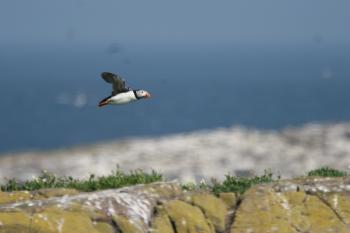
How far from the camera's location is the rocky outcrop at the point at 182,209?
56.4 ft

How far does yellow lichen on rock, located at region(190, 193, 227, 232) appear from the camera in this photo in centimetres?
1870

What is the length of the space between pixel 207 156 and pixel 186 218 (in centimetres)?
3580

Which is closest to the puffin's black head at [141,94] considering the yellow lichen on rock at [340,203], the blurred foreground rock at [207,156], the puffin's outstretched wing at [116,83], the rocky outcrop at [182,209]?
the puffin's outstretched wing at [116,83]

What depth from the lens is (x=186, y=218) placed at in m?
18.3

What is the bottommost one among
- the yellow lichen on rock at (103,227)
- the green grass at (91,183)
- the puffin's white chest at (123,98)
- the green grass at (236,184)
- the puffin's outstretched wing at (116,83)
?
the yellow lichen on rock at (103,227)

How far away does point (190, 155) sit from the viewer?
5575cm

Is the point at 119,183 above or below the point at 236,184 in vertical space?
above

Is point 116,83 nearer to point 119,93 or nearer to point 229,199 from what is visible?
point 119,93

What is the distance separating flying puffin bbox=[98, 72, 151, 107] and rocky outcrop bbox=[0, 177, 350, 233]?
2102 millimetres

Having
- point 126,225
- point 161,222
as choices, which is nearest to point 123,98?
point 126,225

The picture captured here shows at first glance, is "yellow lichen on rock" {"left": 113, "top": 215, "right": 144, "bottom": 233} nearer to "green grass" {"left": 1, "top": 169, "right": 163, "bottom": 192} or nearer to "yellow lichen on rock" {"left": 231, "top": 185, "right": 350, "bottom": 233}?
"yellow lichen on rock" {"left": 231, "top": 185, "right": 350, "bottom": 233}

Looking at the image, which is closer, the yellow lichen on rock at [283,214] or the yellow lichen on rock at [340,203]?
the yellow lichen on rock at [283,214]

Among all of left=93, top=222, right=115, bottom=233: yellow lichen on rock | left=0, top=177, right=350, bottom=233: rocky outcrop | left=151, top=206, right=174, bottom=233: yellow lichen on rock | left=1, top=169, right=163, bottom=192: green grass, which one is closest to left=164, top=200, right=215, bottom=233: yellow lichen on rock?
left=0, top=177, right=350, bottom=233: rocky outcrop

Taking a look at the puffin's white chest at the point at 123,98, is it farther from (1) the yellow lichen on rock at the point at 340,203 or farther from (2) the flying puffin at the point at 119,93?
(1) the yellow lichen on rock at the point at 340,203
